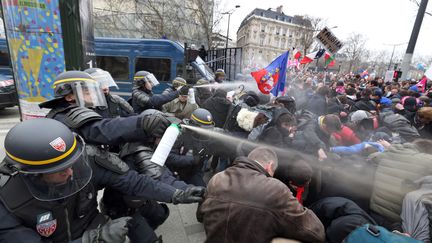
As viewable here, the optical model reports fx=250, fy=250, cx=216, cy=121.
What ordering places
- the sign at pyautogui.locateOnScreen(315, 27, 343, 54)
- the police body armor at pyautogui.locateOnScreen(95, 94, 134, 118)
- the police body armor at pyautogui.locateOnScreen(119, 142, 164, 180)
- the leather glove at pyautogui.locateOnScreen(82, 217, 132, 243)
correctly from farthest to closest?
1. the sign at pyautogui.locateOnScreen(315, 27, 343, 54)
2. the police body armor at pyautogui.locateOnScreen(95, 94, 134, 118)
3. the police body armor at pyautogui.locateOnScreen(119, 142, 164, 180)
4. the leather glove at pyautogui.locateOnScreen(82, 217, 132, 243)

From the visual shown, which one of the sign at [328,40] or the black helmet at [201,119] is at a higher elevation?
the sign at [328,40]

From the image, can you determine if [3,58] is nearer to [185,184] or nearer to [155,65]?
[155,65]

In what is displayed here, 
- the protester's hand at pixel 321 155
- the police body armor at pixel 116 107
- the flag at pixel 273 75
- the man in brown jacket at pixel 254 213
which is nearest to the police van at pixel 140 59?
the flag at pixel 273 75

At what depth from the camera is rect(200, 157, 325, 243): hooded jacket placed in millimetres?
1496

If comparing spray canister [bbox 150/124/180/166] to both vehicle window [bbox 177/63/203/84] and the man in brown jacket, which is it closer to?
the man in brown jacket

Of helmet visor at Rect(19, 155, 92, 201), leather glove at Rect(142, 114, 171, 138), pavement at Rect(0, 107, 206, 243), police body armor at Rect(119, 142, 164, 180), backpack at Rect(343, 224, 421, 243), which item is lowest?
pavement at Rect(0, 107, 206, 243)

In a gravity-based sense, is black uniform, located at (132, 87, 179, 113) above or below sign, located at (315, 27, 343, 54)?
below

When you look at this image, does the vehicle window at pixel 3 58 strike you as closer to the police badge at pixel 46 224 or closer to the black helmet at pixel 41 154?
the black helmet at pixel 41 154

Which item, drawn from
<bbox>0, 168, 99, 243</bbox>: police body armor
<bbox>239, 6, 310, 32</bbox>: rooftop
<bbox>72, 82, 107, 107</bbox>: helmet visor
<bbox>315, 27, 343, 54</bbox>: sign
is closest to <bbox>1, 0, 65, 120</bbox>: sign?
<bbox>72, 82, 107, 107</bbox>: helmet visor

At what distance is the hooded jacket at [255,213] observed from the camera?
1496mm

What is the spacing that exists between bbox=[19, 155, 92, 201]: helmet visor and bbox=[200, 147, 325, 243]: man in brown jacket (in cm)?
78

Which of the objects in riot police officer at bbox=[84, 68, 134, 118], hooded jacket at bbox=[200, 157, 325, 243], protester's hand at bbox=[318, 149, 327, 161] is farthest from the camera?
riot police officer at bbox=[84, 68, 134, 118]

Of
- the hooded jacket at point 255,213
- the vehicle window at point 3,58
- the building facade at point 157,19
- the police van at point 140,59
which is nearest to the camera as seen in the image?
the hooded jacket at point 255,213

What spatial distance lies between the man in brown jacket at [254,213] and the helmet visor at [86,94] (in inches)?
58.2
